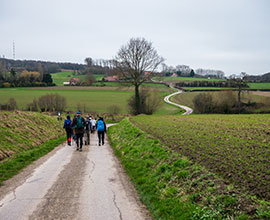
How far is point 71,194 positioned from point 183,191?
3224 millimetres

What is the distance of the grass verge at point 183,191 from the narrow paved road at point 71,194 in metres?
0.46

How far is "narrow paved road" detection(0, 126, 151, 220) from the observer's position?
5867 mm

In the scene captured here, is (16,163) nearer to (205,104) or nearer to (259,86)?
(205,104)

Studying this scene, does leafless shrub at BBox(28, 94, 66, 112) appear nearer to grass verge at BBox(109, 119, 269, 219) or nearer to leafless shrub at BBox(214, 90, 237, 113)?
leafless shrub at BBox(214, 90, 237, 113)

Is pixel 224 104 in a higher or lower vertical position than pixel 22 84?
lower

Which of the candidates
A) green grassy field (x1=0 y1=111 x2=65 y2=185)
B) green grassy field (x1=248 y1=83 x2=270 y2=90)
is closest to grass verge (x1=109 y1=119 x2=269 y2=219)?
green grassy field (x1=0 y1=111 x2=65 y2=185)

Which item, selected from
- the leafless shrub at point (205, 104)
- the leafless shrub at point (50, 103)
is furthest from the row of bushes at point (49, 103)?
the leafless shrub at point (205, 104)

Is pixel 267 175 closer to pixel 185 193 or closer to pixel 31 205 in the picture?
pixel 185 193

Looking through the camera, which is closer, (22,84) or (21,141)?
(21,141)

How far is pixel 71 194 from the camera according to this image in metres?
7.08

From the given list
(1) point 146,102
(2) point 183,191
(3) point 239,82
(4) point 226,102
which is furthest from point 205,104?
(2) point 183,191

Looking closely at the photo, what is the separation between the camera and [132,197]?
23.2 ft

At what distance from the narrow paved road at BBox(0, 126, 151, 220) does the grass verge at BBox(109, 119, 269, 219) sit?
1.52 feet

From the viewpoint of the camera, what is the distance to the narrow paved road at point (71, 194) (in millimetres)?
5867
